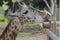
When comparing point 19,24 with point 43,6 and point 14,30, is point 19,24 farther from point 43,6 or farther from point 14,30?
point 43,6

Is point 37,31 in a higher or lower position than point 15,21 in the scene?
lower

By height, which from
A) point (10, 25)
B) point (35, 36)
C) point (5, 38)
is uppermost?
point (10, 25)

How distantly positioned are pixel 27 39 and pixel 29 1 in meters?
2.32

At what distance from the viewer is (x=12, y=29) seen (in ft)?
9.86

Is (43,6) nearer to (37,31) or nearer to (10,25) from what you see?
(37,31)

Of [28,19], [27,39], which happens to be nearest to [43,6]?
[27,39]

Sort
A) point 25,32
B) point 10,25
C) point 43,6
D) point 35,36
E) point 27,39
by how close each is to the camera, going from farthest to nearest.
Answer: point 43,6 < point 25,32 < point 35,36 < point 27,39 < point 10,25

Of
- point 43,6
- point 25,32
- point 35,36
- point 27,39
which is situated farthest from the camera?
point 43,6

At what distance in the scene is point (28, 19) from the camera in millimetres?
3000

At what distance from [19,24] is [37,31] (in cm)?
472

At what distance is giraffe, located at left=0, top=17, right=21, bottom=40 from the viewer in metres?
2.95

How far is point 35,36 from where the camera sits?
6.80 metres

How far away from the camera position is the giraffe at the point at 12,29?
295cm

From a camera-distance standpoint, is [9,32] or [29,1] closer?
[9,32]
